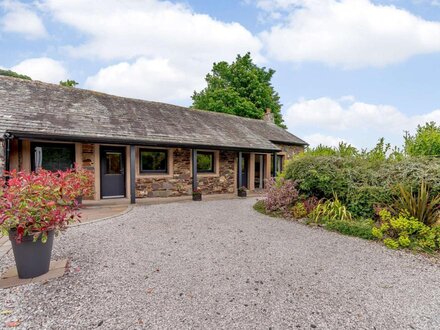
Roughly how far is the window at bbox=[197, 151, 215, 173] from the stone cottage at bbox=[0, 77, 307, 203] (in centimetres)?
5

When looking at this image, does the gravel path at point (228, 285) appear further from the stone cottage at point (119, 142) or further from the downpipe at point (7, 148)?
the stone cottage at point (119, 142)

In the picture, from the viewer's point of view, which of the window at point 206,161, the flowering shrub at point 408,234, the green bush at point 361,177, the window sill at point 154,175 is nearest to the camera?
the flowering shrub at point 408,234

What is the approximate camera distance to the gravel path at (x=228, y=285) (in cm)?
242

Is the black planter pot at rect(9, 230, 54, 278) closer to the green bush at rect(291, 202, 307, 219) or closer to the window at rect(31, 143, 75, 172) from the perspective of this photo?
the green bush at rect(291, 202, 307, 219)

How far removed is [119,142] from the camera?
8805mm

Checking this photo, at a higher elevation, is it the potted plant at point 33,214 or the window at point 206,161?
the window at point 206,161

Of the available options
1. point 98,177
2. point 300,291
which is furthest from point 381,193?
point 98,177

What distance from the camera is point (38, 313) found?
2.46 m

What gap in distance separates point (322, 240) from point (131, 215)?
5.39 m

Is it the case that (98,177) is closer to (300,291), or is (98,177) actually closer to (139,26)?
(139,26)

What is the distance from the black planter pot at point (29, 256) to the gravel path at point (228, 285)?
0.27 m

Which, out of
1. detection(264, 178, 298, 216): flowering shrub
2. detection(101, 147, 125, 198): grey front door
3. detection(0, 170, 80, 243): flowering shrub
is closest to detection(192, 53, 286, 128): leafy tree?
detection(101, 147, 125, 198): grey front door

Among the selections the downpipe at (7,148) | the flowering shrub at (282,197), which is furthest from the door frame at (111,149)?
the flowering shrub at (282,197)

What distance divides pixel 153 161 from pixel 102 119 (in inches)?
107
